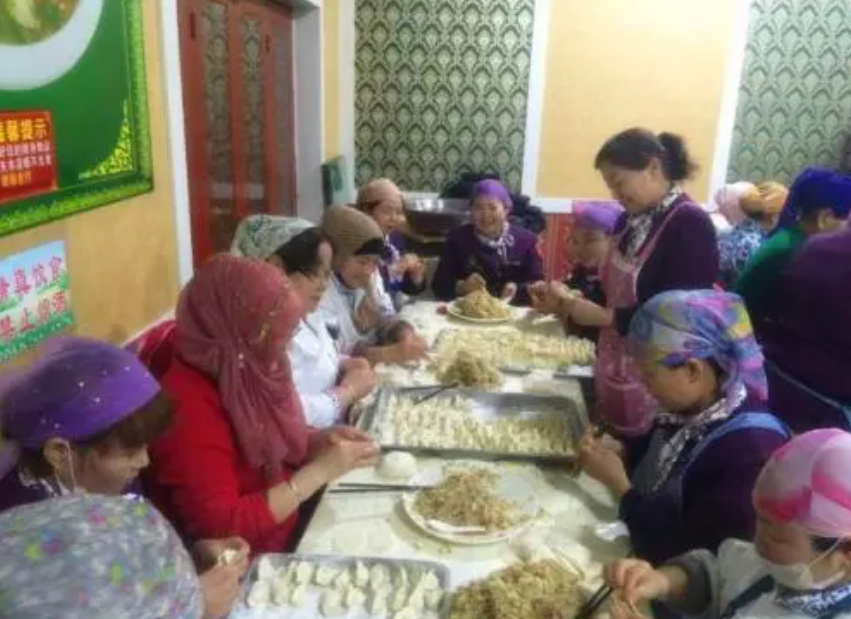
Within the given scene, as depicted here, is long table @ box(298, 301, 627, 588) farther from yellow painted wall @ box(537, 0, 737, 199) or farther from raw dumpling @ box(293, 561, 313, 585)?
yellow painted wall @ box(537, 0, 737, 199)

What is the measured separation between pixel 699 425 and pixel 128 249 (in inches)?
65.5

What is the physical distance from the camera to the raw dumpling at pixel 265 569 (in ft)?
4.31

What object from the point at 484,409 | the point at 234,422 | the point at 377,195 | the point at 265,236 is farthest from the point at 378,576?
the point at 377,195

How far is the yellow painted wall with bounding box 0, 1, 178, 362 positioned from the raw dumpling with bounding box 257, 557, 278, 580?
2.59 feet

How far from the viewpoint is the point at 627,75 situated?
520 cm

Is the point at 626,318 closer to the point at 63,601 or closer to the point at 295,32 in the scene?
the point at 63,601

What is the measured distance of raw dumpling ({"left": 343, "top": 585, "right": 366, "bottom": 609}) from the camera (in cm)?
126

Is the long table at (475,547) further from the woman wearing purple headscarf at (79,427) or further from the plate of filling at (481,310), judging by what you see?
the plate of filling at (481,310)

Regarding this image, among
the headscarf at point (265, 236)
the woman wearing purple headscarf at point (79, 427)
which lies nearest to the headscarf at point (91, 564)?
the woman wearing purple headscarf at point (79, 427)

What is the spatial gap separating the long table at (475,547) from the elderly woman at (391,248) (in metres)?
1.91

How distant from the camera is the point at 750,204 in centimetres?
419

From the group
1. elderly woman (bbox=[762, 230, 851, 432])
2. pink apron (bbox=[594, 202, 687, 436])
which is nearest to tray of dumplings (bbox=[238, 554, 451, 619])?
pink apron (bbox=[594, 202, 687, 436])

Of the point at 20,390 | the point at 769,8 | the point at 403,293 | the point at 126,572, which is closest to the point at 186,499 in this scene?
the point at 20,390

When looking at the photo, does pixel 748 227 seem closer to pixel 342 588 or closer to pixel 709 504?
pixel 709 504
